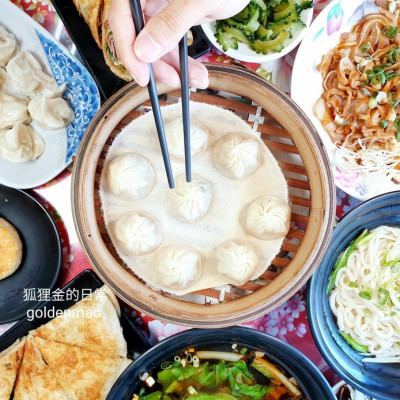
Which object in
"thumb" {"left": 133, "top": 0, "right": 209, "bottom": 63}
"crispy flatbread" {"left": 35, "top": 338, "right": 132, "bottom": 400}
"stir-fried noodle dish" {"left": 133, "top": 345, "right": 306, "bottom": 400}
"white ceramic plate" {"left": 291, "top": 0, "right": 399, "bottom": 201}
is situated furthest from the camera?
"crispy flatbread" {"left": 35, "top": 338, "right": 132, "bottom": 400}

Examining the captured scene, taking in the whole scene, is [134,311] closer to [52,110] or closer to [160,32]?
[52,110]

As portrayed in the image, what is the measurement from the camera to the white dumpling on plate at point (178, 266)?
2.06m

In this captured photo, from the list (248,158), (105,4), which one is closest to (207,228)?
(248,158)

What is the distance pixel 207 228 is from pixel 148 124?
585 millimetres

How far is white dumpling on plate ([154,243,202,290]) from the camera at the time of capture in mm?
2062

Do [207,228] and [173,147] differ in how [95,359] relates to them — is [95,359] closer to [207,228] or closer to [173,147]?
[207,228]

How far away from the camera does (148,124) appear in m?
2.14

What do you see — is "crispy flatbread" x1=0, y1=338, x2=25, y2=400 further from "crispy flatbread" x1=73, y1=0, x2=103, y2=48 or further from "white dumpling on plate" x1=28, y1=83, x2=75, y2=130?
"crispy flatbread" x1=73, y1=0, x2=103, y2=48

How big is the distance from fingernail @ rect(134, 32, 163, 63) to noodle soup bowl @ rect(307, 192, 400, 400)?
1188 mm

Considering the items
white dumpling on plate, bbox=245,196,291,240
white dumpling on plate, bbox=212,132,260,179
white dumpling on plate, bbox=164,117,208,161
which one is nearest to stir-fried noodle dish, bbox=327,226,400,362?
white dumpling on plate, bbox=245,196,291,240

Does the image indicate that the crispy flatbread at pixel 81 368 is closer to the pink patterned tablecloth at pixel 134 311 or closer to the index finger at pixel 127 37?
the pink patterned tablecloth at pixel 134 311

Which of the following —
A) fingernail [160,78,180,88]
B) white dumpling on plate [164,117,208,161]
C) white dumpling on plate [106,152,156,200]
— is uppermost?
fingernail [160,78,180,88]

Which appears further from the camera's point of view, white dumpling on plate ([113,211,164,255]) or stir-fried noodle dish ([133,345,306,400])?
stir-fried noodle dish ([133,345,306,400])

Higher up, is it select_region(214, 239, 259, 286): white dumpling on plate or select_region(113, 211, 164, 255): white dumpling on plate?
select_region(113, 211, 164, 255): white dumpling on plate
